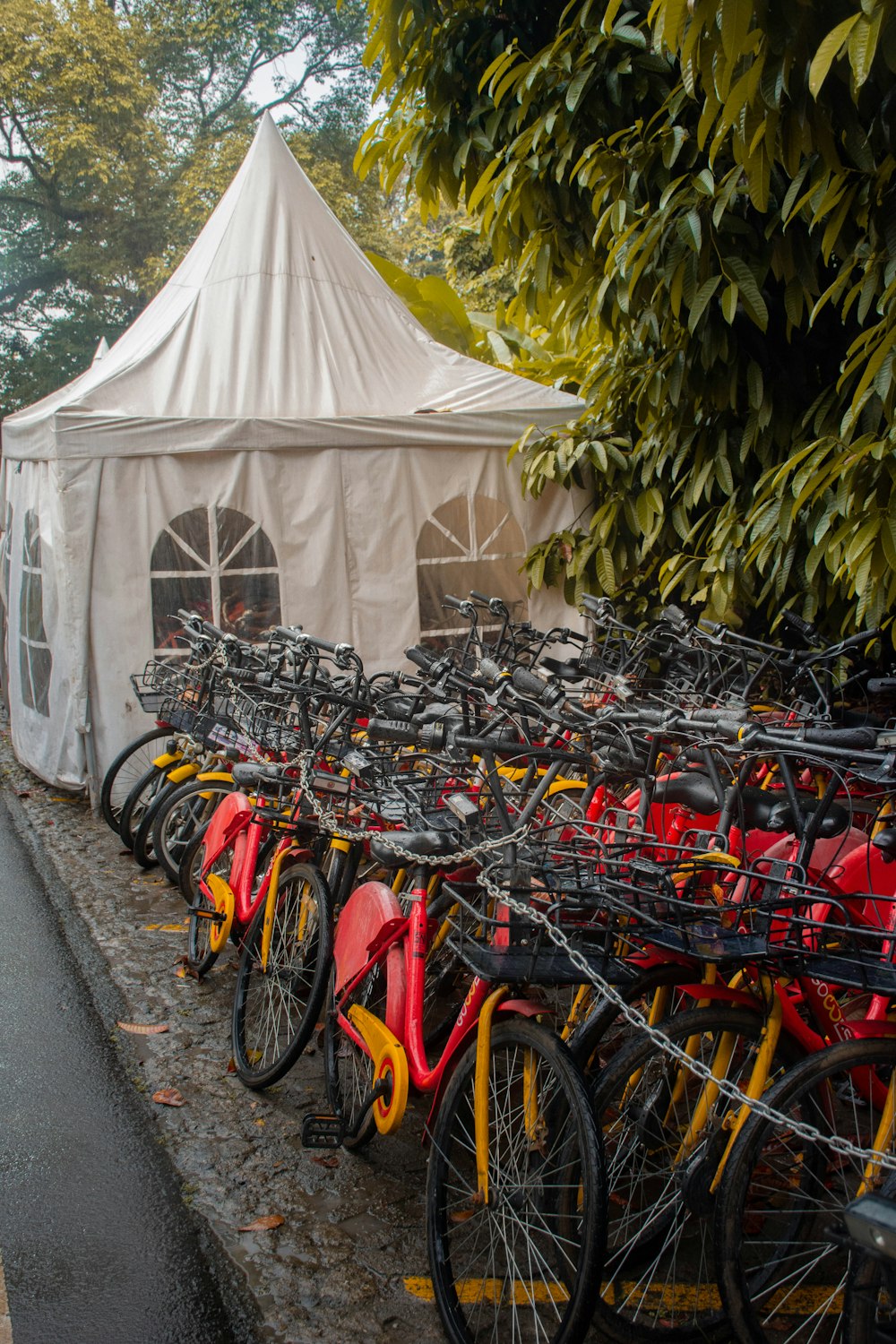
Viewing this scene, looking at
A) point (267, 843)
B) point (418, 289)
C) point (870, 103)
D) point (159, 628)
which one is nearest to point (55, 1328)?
point (267, 843)

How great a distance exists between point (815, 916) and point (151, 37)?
38.3m

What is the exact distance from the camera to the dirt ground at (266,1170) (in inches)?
120

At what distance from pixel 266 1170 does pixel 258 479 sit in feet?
18.6

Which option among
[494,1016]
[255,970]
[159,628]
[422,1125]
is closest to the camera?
[494,1016]

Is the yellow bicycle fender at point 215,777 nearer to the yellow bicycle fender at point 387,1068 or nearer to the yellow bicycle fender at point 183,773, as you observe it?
the yellow bicycle fender at point 183,773

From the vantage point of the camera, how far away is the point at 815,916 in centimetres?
329

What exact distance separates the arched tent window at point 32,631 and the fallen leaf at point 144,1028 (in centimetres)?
478

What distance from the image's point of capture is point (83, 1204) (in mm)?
3590

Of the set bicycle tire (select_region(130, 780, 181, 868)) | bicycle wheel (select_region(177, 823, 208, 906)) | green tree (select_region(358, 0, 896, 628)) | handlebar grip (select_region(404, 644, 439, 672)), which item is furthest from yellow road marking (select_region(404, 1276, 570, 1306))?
bicycle tire (select_region(130, 780, 181, 868))

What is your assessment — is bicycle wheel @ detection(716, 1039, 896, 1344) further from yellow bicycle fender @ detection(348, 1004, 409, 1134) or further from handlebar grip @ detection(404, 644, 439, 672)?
handlebar grip @ detection(404, 644, 439, 672)

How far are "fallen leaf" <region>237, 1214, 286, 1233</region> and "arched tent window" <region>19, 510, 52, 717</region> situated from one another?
21.0 ft

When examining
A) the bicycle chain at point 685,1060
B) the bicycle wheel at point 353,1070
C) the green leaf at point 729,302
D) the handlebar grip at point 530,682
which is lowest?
the bicycle wheel at point 353,1070

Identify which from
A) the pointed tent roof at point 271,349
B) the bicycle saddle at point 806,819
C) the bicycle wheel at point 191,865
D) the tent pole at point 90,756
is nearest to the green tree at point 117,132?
the pointed tent roof at point 271,349

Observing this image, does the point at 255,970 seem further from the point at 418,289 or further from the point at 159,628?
the point at 418,289
